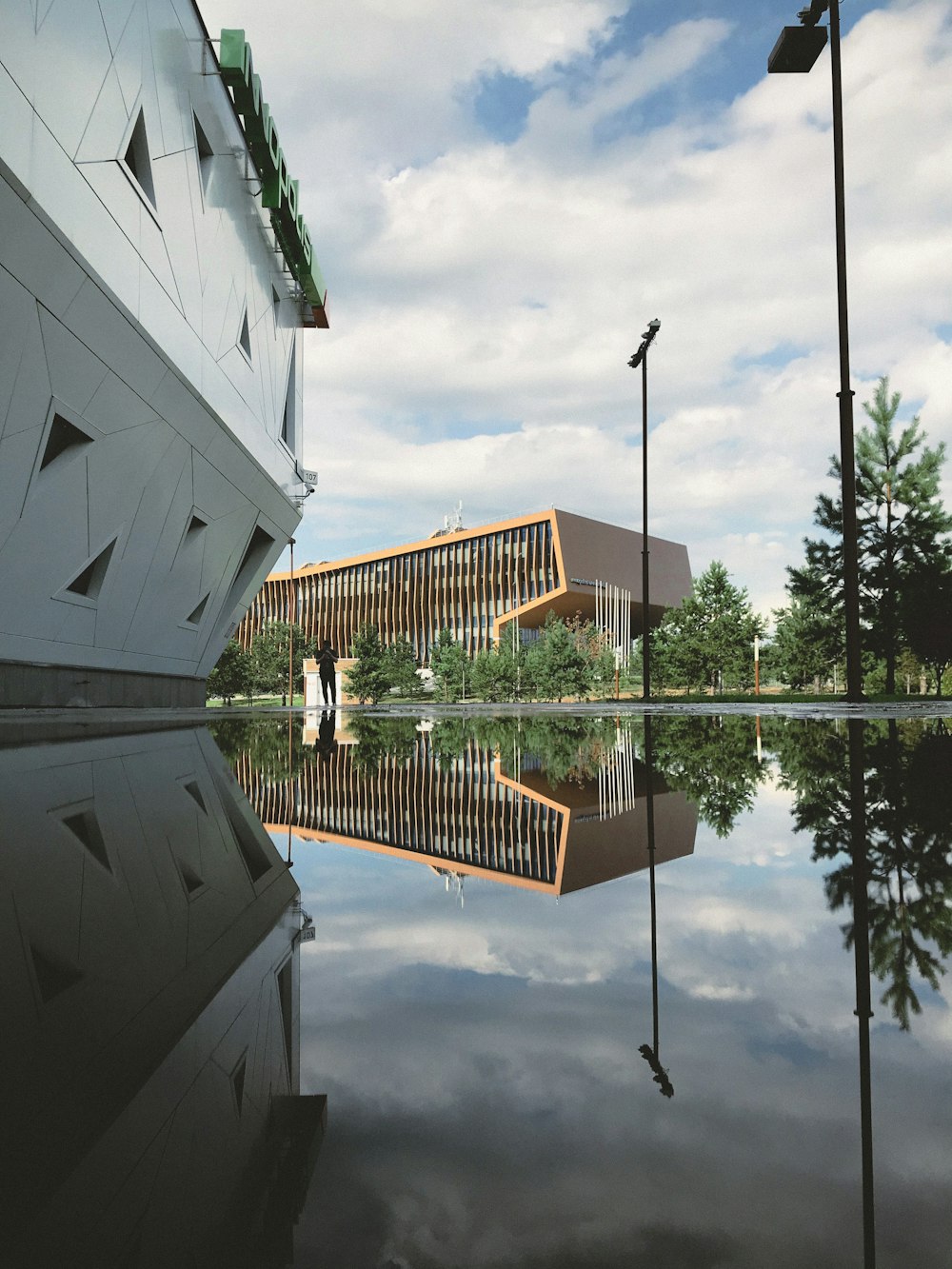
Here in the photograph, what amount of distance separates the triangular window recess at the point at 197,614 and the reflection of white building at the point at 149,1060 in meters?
21.9

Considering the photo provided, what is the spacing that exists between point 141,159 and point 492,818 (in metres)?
15.0

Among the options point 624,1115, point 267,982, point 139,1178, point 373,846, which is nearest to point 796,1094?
point 624,1115

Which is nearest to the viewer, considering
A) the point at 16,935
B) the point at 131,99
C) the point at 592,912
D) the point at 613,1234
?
the point at 613,1234

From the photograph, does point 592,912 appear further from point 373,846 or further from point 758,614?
point 758,614

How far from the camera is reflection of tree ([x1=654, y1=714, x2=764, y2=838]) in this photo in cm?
443

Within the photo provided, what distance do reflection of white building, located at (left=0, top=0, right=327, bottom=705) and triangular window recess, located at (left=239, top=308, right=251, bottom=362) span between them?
0.25ft

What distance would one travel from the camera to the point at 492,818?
4281mm

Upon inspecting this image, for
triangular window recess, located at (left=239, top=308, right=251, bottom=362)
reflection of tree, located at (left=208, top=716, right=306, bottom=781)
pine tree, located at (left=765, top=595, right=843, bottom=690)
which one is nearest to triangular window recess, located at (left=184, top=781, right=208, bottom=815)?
reflection of tree, located at (left=208, top=716, right=306, bottom=781)

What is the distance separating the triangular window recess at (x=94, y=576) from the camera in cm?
1684

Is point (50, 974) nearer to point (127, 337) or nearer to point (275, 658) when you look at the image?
point (127, 337)

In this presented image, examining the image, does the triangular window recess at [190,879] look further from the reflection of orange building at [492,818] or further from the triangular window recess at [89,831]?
the reflection of orange building at [492,818]

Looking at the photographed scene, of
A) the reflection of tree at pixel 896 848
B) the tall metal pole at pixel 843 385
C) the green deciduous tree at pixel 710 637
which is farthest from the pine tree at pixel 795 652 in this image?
the reflection of tree at pixel 896 848

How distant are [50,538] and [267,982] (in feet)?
47.6

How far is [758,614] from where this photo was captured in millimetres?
49594
